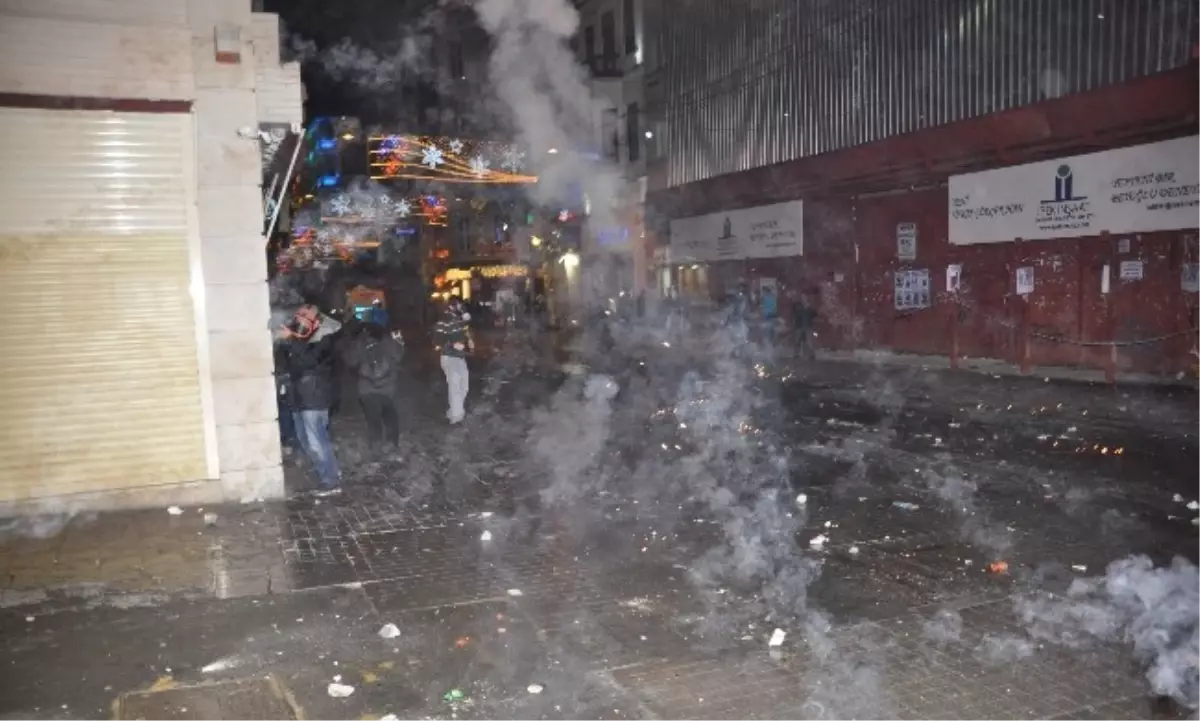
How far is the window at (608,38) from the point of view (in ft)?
91.7

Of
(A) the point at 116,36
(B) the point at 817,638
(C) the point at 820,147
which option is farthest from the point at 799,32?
(B) the point at 817,638

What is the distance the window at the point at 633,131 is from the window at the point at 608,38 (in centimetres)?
154

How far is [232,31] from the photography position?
7.57 metres

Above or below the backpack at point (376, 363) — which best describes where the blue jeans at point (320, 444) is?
below

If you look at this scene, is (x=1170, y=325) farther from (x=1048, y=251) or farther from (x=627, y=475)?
(x=627, y=475)

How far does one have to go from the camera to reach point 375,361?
952 cm

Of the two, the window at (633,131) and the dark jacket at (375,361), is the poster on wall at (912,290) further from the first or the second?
the dark jacket at (375,361)

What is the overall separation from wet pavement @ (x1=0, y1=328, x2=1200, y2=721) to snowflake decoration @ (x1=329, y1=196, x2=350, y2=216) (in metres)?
32.1

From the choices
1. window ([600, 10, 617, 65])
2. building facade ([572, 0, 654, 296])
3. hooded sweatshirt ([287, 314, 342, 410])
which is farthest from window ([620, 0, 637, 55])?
hooded sweatshirt ([287, 314, 342, 410])

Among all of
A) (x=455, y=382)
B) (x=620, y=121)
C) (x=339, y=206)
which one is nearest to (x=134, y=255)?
(x=455, y=382)

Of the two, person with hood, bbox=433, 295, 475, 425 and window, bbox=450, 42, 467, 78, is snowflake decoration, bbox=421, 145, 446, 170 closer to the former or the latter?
window, bbox=450, 42, 467, 78

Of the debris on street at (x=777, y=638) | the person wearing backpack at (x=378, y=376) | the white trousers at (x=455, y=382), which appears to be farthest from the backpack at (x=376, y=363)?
the debris on street at (x=777, y=638)

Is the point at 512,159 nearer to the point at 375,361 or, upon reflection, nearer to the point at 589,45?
the point at 589,45

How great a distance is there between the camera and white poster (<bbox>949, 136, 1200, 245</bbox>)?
1391 cm
